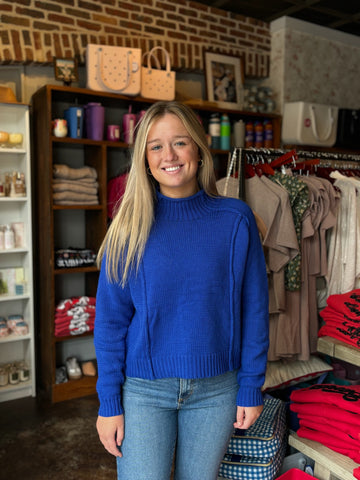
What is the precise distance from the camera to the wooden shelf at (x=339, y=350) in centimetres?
165

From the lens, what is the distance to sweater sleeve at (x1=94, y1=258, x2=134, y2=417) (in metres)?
1.23

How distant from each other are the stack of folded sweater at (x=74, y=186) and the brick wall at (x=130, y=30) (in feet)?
2.67

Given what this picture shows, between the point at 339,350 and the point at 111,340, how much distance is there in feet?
3.02

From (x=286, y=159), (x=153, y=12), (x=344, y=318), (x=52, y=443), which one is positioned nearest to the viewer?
(x=344, y=318)

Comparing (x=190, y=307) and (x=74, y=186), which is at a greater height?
(x=74, y=186)

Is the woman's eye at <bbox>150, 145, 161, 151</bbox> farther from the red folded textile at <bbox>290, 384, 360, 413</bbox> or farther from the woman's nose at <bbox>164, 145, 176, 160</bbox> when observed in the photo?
the red folded textile at <bbox>290, 384, 360, 413</bbox>

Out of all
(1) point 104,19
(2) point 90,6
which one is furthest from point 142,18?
(2) point 90,6

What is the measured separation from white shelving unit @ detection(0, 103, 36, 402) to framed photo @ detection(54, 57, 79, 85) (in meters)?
0.34

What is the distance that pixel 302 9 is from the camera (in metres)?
4.00

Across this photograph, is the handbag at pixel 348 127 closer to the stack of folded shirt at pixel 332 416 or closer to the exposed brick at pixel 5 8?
the exposed brick at pixel 5 8

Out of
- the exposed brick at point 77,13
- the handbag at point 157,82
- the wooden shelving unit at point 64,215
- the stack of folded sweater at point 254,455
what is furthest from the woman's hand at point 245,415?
the exposed brick at point 77,13

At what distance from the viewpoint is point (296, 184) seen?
7.59ft

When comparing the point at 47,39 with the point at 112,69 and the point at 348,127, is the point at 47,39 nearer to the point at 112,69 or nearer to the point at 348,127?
the point at 112,69

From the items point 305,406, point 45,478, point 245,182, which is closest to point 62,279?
point 45,478
